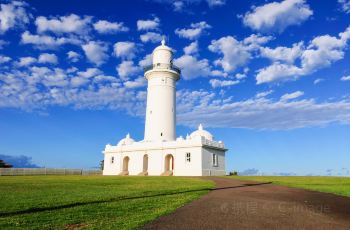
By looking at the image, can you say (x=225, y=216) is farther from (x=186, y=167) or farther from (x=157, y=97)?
(x=157, y=97)

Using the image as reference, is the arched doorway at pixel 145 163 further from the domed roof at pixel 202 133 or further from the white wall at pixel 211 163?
Result: the white wall at pixel 211 163

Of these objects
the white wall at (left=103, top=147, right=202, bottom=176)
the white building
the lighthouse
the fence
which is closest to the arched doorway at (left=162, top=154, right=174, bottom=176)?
the white building

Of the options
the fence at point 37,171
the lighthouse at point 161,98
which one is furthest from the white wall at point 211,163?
the fence at point 37,171

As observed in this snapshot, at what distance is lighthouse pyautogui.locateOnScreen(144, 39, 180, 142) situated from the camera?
45.8 meters

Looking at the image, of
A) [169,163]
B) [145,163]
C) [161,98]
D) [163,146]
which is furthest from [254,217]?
[161,98]

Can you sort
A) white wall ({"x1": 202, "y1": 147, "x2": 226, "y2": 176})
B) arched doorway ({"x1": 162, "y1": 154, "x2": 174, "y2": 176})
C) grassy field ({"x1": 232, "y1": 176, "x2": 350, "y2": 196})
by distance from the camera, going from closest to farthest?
1. grassy field ({"x1": 232, "y1": 176, "x2": 350, "y2": 196})
2. white wall ({"x1": 202, "y1": 147, "x2": 226, "y2": 176})
3. arched doorway ({"x1": 162, "y1": 154, "x2": 174, "y2": 176})

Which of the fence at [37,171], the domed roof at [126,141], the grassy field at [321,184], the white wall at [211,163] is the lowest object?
the grassy field at [321,184]

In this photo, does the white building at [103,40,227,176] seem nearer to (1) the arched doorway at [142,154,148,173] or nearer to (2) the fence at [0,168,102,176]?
(1) the arched doorway at [142,154,148,173]

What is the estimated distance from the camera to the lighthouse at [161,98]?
45844 millimetres

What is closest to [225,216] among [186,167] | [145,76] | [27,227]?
[27,227]

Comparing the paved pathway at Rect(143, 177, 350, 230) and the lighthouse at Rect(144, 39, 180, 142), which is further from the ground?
the lighthouse at Rect(144, 39, 180, 142)

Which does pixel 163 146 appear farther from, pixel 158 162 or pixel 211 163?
pixel 211 163

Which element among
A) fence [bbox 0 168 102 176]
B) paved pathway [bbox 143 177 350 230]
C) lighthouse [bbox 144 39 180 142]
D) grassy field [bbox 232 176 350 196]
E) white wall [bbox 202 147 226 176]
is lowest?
paved pathway [bbox 143 177 350 230]

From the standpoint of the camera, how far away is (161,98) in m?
46.2
